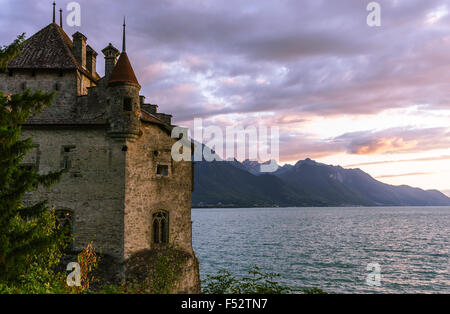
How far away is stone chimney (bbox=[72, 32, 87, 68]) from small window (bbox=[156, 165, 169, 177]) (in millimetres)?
10622

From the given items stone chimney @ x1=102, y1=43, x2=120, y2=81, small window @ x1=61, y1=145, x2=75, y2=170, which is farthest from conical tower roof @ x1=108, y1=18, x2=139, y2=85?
small window @ x1=61, y1=145, x2=75, y2=170

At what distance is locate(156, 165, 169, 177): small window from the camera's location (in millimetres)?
23344

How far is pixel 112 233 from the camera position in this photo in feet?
67.5

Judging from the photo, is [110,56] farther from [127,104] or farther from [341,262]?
[341,262]

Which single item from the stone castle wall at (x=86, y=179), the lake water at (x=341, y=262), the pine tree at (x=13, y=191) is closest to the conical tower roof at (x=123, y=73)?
the stone castle wall at (x=86, y=179)

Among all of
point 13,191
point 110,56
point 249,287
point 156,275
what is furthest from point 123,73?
point 249,287

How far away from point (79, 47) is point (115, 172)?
11796mm

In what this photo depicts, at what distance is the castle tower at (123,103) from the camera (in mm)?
20969

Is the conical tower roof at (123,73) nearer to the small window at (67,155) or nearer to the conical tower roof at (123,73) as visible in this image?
the conical tower roof at (123,73)

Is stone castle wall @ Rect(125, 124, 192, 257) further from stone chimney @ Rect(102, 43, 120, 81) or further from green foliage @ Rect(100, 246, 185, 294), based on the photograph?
stone chimney @ Rect(102, 43, 120, 81)

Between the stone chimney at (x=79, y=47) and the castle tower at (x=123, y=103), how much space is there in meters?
6.31

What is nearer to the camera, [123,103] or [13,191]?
[13,191]

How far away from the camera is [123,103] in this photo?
69.5ft
